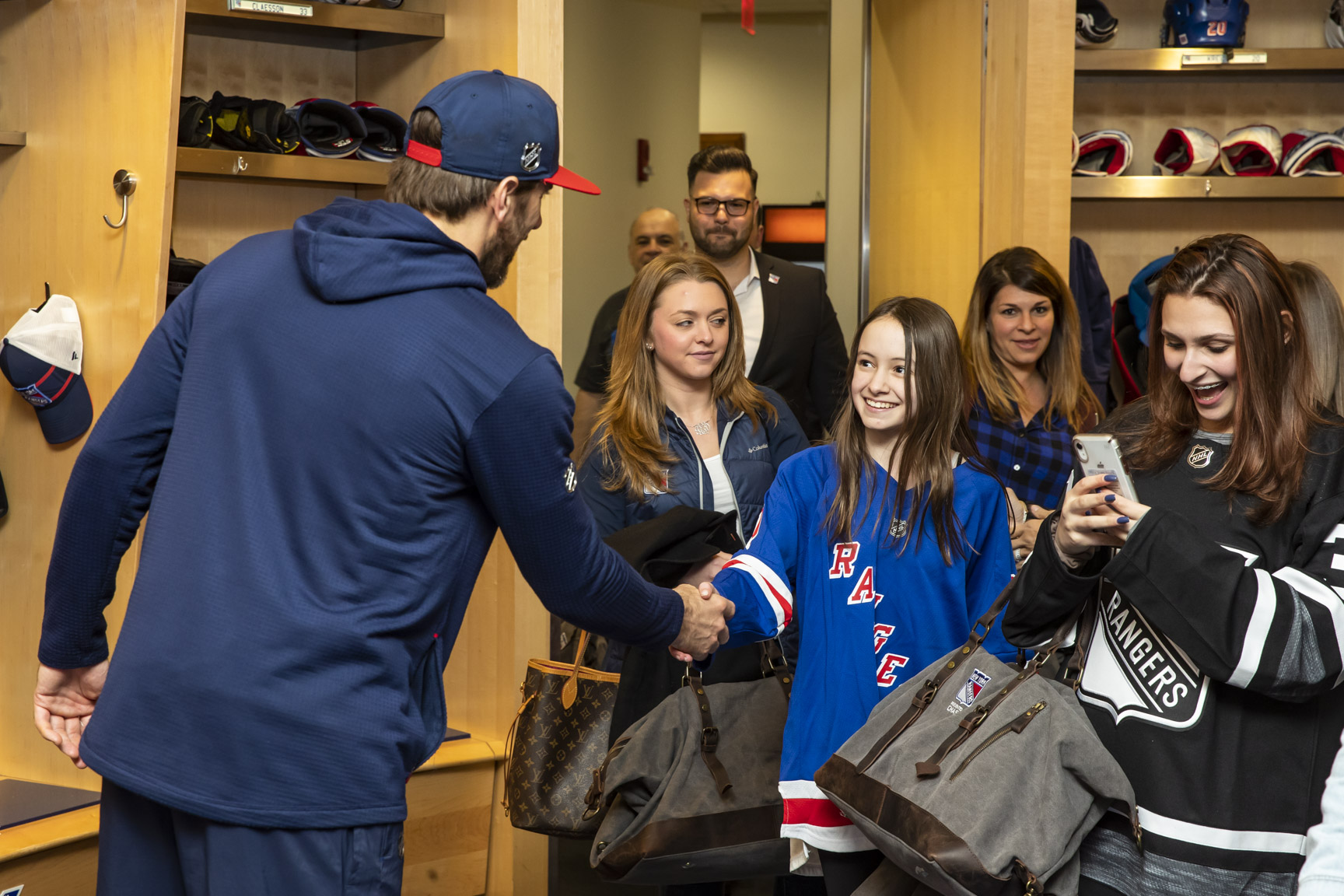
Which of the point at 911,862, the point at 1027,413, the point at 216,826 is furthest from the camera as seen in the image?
the point at 1027,413

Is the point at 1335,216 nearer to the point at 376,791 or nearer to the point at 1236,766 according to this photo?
the point at 1236,766

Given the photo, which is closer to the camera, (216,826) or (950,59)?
(216,826)

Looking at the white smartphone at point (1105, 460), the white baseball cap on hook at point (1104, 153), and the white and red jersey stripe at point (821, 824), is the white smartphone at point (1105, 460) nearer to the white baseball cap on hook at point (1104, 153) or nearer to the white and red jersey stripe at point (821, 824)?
the white and red jersey stripe at point (821, 824)

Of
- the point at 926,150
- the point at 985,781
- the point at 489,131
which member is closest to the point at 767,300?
the point at 926,150

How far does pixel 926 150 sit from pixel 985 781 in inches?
128

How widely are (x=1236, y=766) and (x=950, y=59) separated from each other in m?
3.24

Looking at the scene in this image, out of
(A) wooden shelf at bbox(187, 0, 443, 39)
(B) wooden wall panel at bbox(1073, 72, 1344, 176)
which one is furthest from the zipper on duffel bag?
(B) wooden wall panel at bbox(1073, 72, 1344, 176)

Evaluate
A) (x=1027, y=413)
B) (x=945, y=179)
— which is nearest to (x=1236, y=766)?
(x=1027, y=413)

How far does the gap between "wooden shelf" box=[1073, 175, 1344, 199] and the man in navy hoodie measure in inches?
122

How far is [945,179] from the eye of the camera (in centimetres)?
434

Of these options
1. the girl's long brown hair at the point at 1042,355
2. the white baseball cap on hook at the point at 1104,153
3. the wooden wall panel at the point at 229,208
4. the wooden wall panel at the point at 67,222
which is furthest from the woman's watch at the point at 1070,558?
the white baseball cap on hook at the point at 1104,153

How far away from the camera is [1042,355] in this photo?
339 cm

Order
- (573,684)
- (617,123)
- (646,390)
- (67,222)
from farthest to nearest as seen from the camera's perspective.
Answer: (617,123) → (67,222) → (646,390) → (573,684)

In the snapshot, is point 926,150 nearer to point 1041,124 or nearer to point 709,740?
point 1041,124
